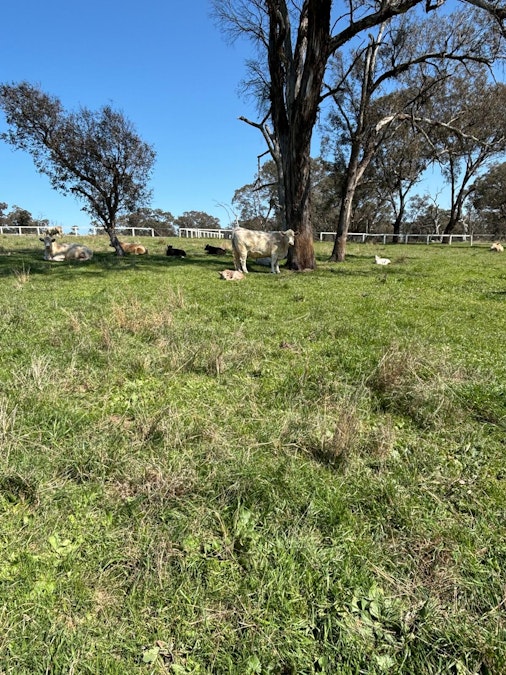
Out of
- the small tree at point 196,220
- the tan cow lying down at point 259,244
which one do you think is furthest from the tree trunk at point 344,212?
the small tree at point 196,220

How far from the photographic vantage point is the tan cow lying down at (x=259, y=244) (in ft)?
40.8

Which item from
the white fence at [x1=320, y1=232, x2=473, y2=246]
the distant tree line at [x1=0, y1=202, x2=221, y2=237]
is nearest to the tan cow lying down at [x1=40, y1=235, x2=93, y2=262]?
the distant tree line at [x1=0, y1=202, x2=221, y2=237]

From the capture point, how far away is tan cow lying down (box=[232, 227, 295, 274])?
12422 millimetres

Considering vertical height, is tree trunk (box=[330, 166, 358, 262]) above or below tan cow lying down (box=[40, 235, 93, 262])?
above

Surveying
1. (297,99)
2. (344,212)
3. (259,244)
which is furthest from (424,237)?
(259,244)

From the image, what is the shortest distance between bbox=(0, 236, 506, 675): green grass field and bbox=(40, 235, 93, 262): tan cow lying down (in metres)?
12.2

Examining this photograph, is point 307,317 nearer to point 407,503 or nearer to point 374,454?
point 374,454

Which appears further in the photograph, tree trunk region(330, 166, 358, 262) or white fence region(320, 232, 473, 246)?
white fence region(320, 232, 473, 246)

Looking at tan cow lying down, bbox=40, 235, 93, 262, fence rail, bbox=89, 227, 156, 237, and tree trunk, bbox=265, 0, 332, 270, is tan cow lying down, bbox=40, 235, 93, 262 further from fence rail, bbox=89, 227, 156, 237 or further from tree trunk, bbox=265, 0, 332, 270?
fence rail, bbox=89, 227, 156, 237

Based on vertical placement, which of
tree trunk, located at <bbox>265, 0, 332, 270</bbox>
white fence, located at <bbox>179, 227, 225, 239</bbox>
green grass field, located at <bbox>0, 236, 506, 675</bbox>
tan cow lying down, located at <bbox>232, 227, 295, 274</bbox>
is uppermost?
tree trunk, located at <bbox>265, 0, 332, 270</bbox>

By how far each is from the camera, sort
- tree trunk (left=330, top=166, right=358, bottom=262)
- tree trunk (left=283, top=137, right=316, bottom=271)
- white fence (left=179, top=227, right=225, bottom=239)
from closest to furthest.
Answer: tree trunk (left=283, top=137, right=316, bottom=271), tree trunk (left=330, top=166, right=358, bottom=262), white fence (left=179, top=227, right=225, bottom=239)

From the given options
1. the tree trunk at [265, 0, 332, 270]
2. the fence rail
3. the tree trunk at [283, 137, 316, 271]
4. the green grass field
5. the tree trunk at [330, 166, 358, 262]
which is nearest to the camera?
the green grass field

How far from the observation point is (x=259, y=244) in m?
12.5

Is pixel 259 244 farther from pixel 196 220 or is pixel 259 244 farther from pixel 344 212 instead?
pixel 196 220
